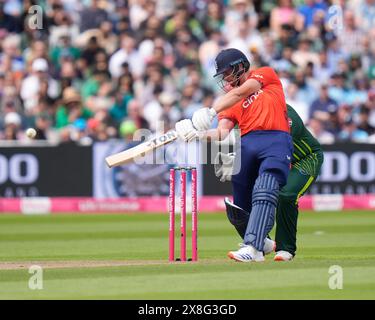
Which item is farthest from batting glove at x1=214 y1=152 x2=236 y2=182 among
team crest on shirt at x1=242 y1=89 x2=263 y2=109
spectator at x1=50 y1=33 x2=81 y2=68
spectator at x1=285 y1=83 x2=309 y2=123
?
spectator at x1=50 y1=33 x2=81 y2=68

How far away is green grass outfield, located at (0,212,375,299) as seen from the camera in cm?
761

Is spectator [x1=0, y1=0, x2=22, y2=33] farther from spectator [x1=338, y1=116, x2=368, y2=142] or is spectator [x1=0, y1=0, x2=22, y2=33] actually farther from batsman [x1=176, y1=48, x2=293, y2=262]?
batsman [x1=176, y1=48, x2=293, y2=262]

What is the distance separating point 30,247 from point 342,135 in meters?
7.50

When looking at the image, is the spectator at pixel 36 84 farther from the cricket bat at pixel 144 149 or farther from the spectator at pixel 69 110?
the cricket bat at pixel 144 149

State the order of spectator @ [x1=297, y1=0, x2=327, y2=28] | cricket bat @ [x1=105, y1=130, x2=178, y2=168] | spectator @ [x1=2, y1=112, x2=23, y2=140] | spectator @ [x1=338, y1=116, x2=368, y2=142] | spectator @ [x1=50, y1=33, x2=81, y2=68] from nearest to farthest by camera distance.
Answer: cricket bat @ [x1=105, y1=130, x2=178, y2=168]
spectator @ [x1=2, y1=112, x2=23, y2=140]
spectator @ [x1=338, y1=116, x2=368, y2=142]
spectator @ [x1=50, y1=33, x2=81, y2=68]
spectator @ [x1=297, y1=0, x2=327, y2=28]

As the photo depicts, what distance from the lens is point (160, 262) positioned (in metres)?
9.72

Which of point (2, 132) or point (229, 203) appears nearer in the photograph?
point (229, 203)

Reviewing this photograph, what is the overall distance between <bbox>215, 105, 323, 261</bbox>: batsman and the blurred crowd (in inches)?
299

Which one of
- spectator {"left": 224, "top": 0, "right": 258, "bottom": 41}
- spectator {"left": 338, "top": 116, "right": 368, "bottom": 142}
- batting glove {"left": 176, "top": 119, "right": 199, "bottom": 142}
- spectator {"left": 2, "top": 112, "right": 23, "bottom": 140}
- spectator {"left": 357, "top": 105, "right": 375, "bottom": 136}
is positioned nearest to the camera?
batting glove {"left": 176, "top": 119, "right": 199, "bottom": 142}

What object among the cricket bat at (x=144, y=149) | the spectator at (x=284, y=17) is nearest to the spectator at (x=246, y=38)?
the spectator at (x=284, y=17)

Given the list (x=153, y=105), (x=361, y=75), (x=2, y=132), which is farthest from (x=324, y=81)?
(x=2, y=132)

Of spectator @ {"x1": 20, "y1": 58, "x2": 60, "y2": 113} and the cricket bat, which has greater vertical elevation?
spectator @ {"x1": 20, "y1": 58, "x2": 60, "y2": 113}
